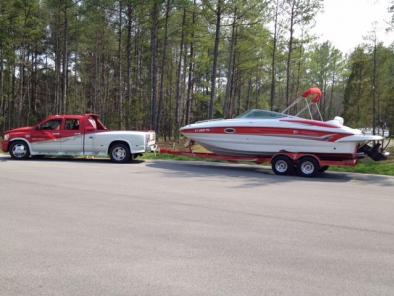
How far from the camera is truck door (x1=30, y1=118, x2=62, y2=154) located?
1758 cm

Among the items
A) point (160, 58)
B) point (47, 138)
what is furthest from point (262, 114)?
point (160, 58)

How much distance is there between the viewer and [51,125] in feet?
58.2

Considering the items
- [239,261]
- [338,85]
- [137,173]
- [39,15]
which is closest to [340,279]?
[239,261]

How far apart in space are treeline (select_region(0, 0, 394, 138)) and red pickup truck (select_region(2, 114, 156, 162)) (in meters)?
9.46

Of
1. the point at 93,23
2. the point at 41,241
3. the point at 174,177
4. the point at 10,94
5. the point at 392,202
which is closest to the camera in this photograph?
the point at 41,241

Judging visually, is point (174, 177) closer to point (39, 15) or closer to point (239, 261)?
point (239, 261)

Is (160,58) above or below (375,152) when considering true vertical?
above


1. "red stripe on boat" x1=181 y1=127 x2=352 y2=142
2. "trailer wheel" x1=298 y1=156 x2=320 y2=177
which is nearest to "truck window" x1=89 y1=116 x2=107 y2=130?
"red stripe on boat" x1=181 y1=127 x2=352 y2=142

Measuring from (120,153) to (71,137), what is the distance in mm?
2108

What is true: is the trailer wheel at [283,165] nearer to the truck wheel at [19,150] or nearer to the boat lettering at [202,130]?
the boat lettering at [202,130]

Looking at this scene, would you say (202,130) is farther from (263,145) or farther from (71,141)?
(71,141)

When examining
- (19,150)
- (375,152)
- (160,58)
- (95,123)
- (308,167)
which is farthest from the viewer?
(160,58)

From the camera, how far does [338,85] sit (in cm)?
6166

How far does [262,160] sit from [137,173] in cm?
461
